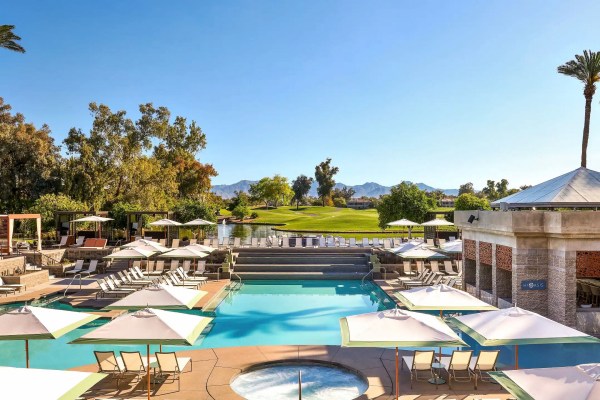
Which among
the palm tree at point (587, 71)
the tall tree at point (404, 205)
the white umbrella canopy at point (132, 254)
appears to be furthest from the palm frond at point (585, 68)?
the white umbrella canopy at point (132, 254)

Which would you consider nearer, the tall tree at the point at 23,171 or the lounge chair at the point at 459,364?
the lounge chair at the point at 459,364

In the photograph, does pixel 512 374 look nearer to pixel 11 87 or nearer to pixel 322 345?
pixel 322 345

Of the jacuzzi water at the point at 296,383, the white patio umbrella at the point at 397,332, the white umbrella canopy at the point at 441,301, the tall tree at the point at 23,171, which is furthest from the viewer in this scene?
the tall tree at the point at 23,171

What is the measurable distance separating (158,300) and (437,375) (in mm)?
6406

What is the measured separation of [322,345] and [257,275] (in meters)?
12.0

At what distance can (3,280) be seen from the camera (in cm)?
1995

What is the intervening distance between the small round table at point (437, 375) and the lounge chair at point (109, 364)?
6.31 meters

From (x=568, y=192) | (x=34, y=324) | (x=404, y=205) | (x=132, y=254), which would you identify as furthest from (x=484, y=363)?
(x=404, y=205)

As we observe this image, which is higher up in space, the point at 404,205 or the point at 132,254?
the point at 404,205

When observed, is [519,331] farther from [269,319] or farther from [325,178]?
[325,178]

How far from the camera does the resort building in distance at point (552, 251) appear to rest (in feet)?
45.5

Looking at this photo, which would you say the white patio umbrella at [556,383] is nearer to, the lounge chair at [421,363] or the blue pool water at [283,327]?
the lounge chair at [421,363]

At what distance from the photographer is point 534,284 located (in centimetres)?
1474

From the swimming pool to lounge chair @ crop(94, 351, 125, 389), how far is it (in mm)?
2582
